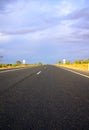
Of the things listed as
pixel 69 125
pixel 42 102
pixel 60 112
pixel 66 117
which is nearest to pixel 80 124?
pixel 69 125

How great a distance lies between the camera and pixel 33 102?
8.75 m

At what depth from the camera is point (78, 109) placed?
24.8 feet

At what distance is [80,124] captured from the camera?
19.4 ft

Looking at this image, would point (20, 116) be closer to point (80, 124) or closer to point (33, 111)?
point (33, 111)

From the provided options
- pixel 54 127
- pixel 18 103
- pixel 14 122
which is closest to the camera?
pixel 54 127

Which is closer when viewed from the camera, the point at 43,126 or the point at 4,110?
the point at 43,126

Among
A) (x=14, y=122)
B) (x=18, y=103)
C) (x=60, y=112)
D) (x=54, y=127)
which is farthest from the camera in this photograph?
(x=18, y=103)

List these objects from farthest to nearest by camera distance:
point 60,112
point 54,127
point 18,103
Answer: point 18,103 → point 60,112 → point 54,127

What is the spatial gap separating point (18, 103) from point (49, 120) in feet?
8.17

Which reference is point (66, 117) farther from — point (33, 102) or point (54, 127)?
point (33, 102)

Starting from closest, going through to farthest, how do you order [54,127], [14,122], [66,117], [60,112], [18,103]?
[54,127], [14,122], [66,117], [60,112], [18,103]

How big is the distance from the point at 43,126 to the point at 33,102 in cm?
304

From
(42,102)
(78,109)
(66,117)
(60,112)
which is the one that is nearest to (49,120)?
(66,117)

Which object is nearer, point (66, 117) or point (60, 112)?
point (66, 117)
